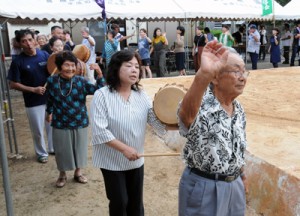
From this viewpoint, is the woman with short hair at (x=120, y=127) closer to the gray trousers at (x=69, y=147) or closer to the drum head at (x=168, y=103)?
the drum head at (x=168, y=103)

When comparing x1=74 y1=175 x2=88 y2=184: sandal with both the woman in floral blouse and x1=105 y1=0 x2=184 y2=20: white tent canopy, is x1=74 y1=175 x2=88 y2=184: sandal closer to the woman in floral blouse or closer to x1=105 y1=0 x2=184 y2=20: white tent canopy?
the woman in floral blouse

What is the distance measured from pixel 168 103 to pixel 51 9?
6141 millimetres

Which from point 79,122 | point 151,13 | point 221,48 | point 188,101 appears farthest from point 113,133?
point 151,13

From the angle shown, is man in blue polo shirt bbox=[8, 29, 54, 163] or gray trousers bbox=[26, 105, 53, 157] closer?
man in blue polo shirt bbox=[8, 29, 54, 163]

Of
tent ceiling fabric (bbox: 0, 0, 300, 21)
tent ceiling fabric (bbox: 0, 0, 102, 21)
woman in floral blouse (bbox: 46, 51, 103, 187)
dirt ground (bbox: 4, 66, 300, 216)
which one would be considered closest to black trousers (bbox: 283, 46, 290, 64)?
tent ceiling fabric (bbox: 0, 0, 300, 21)

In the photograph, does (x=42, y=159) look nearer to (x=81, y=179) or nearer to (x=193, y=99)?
(x=81, y=179)

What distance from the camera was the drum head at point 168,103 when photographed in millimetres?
2713

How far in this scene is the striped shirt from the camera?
2543mm

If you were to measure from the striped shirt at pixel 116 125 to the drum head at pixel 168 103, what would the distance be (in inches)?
2.5

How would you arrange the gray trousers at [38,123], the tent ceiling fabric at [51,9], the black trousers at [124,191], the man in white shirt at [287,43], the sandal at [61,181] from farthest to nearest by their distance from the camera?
the man in white shirt at [287,43] → the tent ceiling fabric at [51,9] → the gray trousers at [38,123] → the sandal at [61,181] → the black trousers at [124,191]

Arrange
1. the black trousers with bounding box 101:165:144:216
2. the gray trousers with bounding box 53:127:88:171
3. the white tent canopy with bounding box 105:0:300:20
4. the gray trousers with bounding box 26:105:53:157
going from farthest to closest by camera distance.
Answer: the white tent canopy with bounding box 105:0:300:20
the gray trousers with bounding box 26:105:53:157
the gray trousers with bounding box 53:127:88:171
the black trousers with bounding box 101:165:144:216

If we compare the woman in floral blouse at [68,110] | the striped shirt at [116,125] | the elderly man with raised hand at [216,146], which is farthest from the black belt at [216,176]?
the woman in floral blouse at [68,110]

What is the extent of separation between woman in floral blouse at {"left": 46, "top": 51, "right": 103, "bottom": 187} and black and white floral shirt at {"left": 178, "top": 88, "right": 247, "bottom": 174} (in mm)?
2044

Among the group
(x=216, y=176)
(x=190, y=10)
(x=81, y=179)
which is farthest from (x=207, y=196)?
(x=190, y=10)
